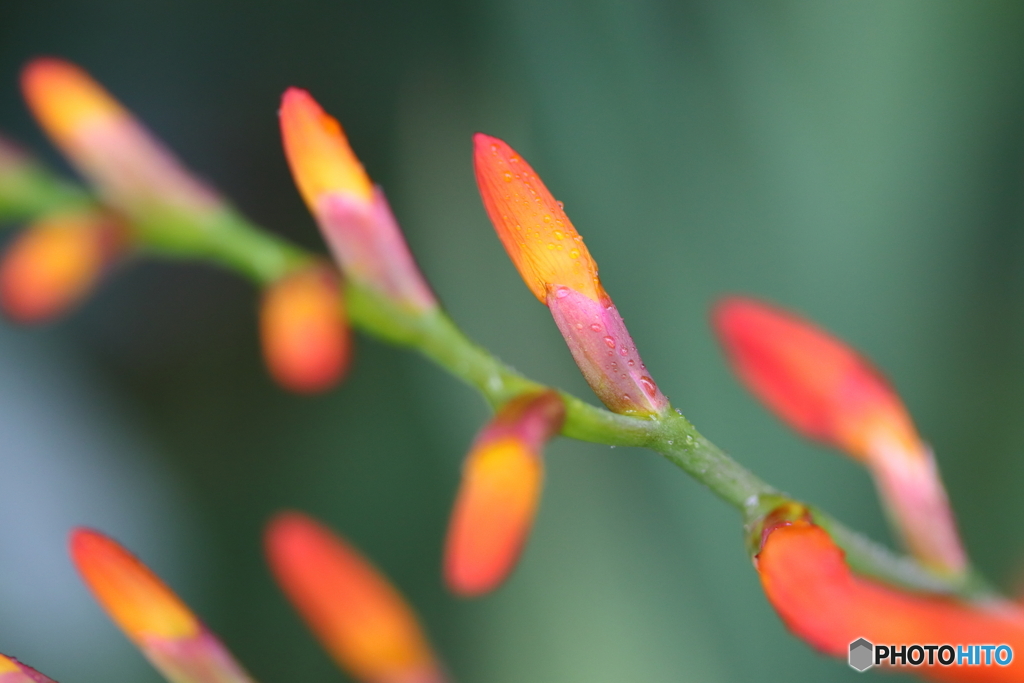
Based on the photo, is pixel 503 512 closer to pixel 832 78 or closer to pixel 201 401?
pixel 832 78

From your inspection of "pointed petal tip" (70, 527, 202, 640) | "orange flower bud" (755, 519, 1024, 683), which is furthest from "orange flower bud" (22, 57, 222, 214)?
"orange flower bud" (755, 519, 1024, 683)

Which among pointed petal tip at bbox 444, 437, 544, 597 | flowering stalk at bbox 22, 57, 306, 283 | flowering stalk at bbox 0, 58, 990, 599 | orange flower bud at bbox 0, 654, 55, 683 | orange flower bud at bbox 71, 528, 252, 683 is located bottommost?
orange flower bud at bbox 0, 654, 55, 683

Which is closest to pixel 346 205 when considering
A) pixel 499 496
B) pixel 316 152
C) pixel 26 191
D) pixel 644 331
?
pixel 316 152

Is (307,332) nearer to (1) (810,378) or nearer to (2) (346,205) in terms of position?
(2) (346,205)

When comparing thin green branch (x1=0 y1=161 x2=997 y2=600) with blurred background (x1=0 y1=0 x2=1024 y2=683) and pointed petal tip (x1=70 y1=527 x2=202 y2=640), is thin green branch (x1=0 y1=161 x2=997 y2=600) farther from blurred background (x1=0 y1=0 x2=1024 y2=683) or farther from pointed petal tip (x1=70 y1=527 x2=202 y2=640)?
blurred background (x1=0 y1=0 x2=1024 y2=683)

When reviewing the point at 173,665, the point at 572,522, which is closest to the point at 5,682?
the point at 173,665

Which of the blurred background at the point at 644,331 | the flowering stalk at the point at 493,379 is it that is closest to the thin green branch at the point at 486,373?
the flowering stalk at the point at 493,379

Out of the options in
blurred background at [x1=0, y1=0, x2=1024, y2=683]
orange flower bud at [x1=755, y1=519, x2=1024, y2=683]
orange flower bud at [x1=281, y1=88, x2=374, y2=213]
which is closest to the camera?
orange flower bud at [x1=755, y1=519, x2=1024, y2=683]
